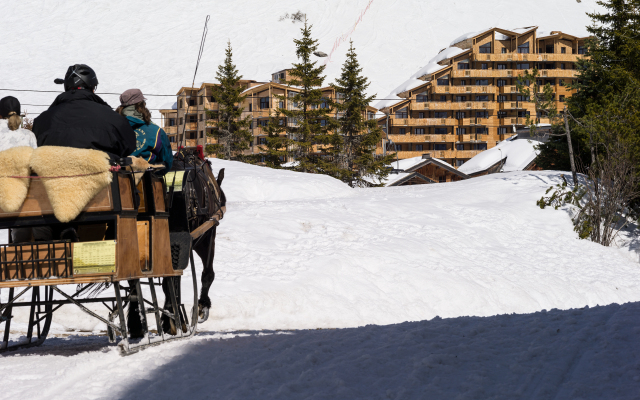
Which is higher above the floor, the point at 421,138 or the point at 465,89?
the point at 465,89

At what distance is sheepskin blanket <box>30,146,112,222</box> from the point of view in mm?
5188

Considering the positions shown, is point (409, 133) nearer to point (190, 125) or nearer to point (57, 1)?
point (190, 125)

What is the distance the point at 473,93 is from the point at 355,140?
1639 inches

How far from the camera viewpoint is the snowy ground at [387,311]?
453 cm

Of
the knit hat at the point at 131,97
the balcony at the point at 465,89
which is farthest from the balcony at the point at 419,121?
the knit hat at the point at 131,97

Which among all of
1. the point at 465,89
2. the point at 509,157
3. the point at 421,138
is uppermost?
the point at 465,89

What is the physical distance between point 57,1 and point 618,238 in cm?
19647

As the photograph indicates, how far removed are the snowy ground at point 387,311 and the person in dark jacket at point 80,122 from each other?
6.02ft

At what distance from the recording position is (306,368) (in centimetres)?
500

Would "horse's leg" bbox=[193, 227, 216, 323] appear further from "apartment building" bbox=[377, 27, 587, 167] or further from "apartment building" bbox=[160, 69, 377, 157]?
A: "apartment building" bbox=[377, 27, 587, 167]

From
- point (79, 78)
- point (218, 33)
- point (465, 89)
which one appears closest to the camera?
point (79, 78)

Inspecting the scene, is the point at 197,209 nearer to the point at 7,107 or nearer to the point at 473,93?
the point at 7,107

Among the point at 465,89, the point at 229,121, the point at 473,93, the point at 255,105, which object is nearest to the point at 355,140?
the point at 229,121

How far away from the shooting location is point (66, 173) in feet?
17.1
